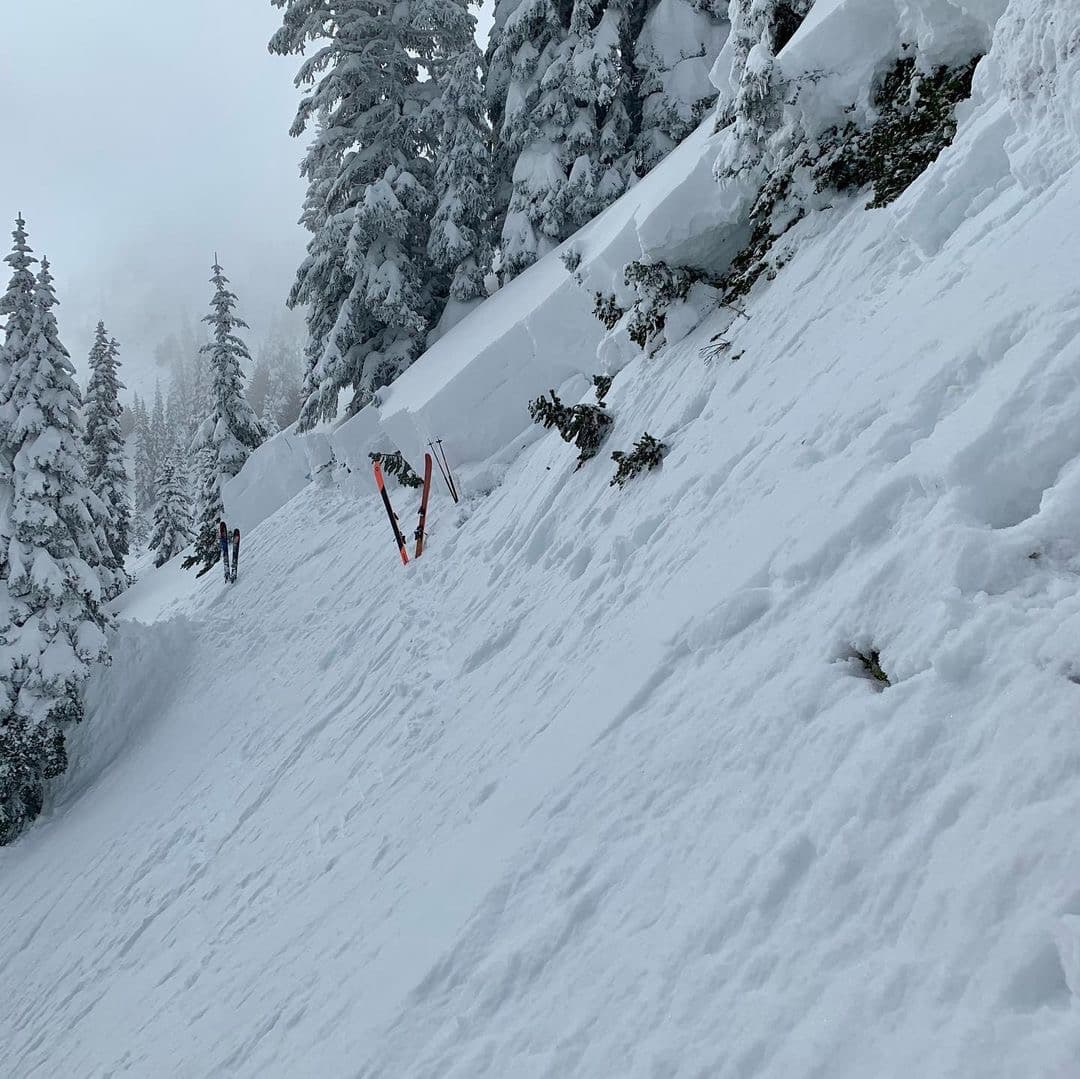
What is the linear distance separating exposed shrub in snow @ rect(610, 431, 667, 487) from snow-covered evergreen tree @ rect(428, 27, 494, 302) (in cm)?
1186

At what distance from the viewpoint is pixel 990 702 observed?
3018 millimetres

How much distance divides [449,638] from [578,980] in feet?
20.3

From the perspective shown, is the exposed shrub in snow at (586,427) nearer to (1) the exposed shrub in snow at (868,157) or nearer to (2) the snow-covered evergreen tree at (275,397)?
(1) the exposed shrub in snow at (868,157)

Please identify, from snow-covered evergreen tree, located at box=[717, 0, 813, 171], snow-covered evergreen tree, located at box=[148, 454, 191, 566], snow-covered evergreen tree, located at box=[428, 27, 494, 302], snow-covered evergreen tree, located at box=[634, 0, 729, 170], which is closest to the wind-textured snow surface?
snow-covered evergreen tree, located at box=[717, 0, 813, 171]

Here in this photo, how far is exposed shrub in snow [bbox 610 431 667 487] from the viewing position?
783 cm

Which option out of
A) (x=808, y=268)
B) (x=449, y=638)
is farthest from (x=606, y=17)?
(x=449, y=638)

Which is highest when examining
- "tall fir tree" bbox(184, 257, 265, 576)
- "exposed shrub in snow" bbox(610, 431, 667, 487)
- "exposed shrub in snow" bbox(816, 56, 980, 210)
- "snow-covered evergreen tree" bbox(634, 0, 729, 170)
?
"tall fir tree" bbox(184, 257, 265, 576)

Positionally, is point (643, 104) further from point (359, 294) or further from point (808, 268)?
point (808, 268)

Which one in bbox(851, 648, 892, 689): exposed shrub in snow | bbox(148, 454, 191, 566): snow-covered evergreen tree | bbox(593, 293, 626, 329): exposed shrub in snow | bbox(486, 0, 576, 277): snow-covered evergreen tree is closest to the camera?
bbox(851, 648, 892, 689): exposed shrub in snow

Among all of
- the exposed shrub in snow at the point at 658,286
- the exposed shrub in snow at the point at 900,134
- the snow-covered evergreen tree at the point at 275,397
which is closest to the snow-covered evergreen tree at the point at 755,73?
the exposed shrub in snow at the point at 900,134

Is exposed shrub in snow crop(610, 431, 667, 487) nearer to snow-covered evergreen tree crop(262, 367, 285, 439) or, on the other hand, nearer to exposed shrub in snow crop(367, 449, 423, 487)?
exposed shrub in snow crop(367, 449, 423, 487)

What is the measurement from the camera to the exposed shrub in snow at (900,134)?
23.0ft

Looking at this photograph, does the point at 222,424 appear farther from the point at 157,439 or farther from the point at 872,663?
the point at 157,439

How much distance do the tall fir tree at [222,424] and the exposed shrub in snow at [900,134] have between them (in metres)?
24.9
